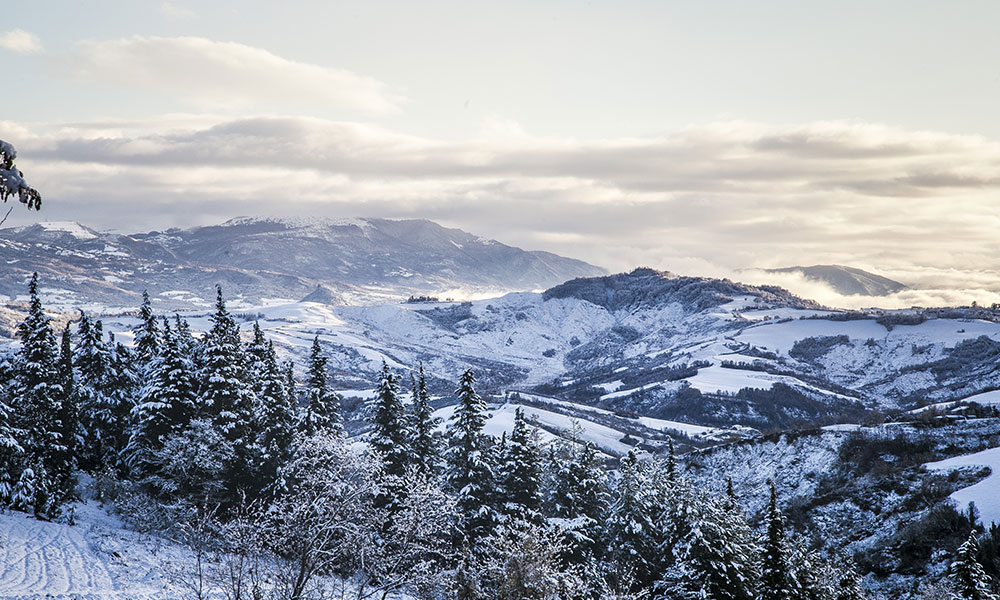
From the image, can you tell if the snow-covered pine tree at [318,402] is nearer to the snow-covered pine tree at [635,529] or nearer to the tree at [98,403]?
the tree at [98,403]

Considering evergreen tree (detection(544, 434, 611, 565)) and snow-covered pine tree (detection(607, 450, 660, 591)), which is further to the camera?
evergreen tree (detection(544, 434, 611, 565))

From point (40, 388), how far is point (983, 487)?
238ft

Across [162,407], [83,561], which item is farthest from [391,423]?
[83,561]

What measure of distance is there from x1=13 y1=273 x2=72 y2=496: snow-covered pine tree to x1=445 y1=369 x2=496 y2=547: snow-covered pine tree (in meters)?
27.1

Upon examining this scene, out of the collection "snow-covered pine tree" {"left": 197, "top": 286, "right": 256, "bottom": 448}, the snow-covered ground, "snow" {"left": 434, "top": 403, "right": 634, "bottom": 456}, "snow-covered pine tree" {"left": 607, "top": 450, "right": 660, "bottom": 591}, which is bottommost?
"snow" {"left": 434, "top": 403, "right": 634, "bottom": 456}

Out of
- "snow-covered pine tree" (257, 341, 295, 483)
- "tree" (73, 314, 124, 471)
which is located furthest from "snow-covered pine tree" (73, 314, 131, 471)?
"snow-covered pine tree" (257, 341, 295, 483)

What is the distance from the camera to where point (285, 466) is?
52.3 m

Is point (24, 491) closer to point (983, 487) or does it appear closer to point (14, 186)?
point (14, 186)

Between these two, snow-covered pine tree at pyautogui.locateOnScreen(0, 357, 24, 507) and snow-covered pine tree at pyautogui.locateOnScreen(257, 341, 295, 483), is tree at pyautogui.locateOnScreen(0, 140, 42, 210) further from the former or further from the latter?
snow-covered pine tree at pyautogui.locateOnScreen(257, 341, 295, 483)

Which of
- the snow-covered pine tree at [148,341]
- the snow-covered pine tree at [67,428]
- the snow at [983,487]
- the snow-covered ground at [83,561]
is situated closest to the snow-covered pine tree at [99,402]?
the snow-covered pine tree at [67,428]

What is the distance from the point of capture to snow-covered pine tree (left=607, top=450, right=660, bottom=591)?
52.0m

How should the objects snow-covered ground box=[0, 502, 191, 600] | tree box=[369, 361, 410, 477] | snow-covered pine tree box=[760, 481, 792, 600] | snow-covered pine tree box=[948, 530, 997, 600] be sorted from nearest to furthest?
snow-covered pine tree box=[948, 530, 997, 600]
snow-covered pine tree box=[760, 481, 792, 600]
snow-covered ground box=[0, 502, 191, 600]
tree box=[369, 361, 410, 477]

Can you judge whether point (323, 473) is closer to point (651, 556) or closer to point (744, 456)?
point (651, 556)

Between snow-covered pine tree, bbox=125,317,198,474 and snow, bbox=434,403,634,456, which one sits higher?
snow-covered pine tree, bbox=125,317,198,474
